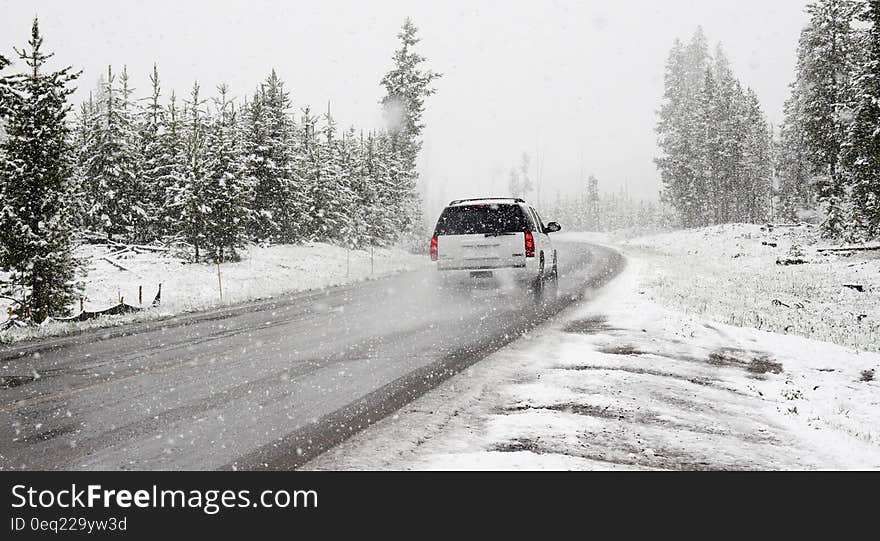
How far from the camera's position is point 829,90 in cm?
3095

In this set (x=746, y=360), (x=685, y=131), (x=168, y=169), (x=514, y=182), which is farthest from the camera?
(x=514, y=182)

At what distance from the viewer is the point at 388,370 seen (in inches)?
256

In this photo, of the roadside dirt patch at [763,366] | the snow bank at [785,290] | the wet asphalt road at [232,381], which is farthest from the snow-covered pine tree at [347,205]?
the roadside dirt patch at [763,366]

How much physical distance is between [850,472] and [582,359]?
3.22 meters

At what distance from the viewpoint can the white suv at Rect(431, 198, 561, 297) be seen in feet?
44.0

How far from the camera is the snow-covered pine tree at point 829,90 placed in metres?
30.5

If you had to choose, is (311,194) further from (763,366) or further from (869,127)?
(763,366)

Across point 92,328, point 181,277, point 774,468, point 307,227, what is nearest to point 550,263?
point 92,328

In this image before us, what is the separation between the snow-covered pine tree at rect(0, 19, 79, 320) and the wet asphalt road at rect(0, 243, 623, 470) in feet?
19.6

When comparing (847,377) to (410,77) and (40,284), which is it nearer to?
(40,284)

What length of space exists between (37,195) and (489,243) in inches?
452

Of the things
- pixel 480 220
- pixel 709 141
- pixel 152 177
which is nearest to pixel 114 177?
pixel 152 177

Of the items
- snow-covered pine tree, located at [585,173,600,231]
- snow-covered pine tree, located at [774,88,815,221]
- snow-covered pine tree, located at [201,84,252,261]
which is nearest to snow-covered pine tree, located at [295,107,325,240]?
snow-covered pine tree, located at [201,84,252,261]

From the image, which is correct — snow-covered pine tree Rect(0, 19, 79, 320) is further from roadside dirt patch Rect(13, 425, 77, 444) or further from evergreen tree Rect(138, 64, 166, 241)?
evergreen tree Rect(138, 64, 166, 241)
